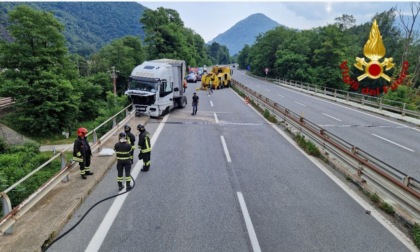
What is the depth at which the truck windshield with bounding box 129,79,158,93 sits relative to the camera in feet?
70.0

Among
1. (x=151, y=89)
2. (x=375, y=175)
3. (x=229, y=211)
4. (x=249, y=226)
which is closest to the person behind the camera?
(x=249, y=226)

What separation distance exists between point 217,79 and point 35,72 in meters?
25.0

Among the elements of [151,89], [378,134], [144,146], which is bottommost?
[378,134]

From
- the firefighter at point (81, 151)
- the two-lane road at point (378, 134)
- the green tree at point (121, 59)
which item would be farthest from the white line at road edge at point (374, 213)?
the green tree at point (121, 59)

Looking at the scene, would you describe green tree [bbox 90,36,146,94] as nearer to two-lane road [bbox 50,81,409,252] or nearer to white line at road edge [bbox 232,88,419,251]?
two-lane road [bbox 50,81,409,252]

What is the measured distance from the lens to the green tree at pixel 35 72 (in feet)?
99.6

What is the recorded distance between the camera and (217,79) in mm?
47375

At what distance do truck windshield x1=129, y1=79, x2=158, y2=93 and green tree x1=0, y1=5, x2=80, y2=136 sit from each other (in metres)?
13.7

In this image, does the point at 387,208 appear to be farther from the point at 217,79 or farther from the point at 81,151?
the point at 217,79

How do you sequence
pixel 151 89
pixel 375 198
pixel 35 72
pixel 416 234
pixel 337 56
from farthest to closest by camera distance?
pixel 337 56 < pixel 35 72 < pixel 151 89 < pixel 375 198 < pixel 416 234

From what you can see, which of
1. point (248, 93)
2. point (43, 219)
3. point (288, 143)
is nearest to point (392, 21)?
point (248, 93)

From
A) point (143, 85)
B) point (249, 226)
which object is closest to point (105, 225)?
point (249, 226)

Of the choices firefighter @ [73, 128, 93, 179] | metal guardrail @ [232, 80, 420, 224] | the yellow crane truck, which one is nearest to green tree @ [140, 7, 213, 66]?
the yellow crane truck

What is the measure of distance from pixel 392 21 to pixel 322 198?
9011cm
